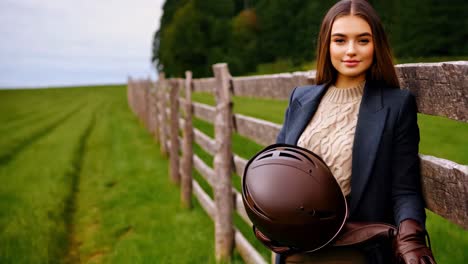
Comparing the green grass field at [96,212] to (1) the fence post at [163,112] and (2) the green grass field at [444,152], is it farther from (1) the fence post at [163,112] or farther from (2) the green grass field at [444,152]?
(2) the green grass field at [444,152]

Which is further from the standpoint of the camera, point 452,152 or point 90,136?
point 90,136

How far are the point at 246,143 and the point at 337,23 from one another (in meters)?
8.01

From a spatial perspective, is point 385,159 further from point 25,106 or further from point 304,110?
point 25,106

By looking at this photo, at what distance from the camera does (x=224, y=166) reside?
466 cm

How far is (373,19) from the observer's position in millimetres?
1938

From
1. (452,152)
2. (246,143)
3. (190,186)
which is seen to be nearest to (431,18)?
(246,143)

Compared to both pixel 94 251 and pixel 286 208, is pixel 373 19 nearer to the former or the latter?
pixel 286 208

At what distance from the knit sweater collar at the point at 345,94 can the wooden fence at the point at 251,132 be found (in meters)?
0.20

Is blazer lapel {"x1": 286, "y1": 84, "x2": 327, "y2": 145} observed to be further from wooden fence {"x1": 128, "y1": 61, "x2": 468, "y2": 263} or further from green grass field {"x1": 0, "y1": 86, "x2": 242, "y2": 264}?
green grass field {"x1": 0, "y1": 86, "x2": 242, "y2": 264}

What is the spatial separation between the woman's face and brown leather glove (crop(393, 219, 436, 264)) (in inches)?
25.5

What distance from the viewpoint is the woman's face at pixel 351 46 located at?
6.40 feet

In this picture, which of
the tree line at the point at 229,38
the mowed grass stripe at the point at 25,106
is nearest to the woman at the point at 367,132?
the mowed grass stripe at the point at 25,106

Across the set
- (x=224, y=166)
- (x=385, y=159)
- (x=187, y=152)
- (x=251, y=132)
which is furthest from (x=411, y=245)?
(x=187, y=152)

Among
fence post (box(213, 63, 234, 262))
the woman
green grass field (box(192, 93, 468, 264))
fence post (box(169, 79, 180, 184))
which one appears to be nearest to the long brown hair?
the woman
